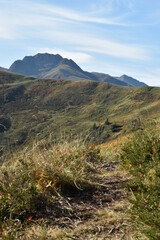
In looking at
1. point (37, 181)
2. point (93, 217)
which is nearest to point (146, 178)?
point (93, 217)

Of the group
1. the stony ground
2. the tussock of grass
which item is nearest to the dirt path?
the stony ground

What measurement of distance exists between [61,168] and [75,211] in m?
1.11

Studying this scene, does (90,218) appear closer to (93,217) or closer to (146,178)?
(93,217)

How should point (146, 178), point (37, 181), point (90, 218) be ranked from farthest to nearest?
point (37, 181) → point (146, 178) → point (90, 218)

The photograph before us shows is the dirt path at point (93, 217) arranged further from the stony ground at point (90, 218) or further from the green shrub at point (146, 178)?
the green shrub at point (146, 178)

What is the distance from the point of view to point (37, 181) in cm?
470

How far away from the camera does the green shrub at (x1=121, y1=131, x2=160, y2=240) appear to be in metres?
2.87

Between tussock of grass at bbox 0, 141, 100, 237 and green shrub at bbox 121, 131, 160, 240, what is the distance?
0.86 meters

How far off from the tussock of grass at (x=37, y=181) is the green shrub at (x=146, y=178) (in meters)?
0.86

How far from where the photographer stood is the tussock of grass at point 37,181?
12.9 ft

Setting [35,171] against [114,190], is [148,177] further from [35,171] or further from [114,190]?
[35,171]

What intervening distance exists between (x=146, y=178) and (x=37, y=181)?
1.73 metres

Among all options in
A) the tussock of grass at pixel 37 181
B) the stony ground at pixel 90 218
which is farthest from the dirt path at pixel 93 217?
the tussock of grass at pixel 37 181

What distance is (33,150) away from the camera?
18.9ft
